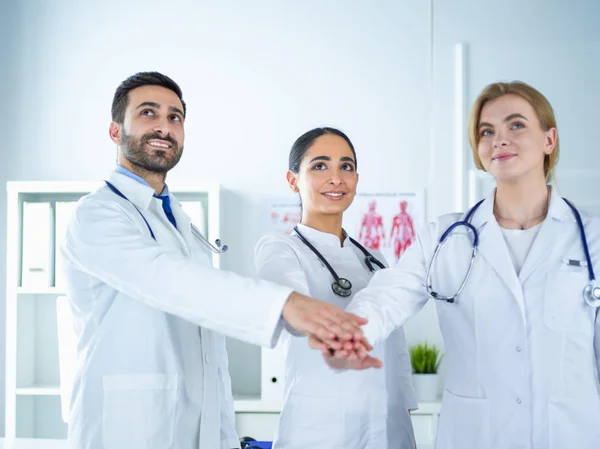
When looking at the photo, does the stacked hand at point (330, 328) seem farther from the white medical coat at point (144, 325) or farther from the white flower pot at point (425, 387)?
the white flower pot at point (425, 387)

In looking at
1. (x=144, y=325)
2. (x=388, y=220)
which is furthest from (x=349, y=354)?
(x=388, y=220)

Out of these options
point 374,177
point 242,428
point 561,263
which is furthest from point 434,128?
point 561,263

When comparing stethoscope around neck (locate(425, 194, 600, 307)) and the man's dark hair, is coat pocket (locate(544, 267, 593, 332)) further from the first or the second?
the man's dark hair

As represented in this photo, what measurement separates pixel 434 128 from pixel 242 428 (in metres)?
1.93

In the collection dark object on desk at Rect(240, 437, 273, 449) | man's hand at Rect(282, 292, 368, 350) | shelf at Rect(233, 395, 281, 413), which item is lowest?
shelf at Rect(233, 395, 281, 413)

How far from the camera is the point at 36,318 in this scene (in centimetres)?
355

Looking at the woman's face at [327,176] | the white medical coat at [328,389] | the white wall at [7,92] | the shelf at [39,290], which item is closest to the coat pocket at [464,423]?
the white medical coat at [328,389]

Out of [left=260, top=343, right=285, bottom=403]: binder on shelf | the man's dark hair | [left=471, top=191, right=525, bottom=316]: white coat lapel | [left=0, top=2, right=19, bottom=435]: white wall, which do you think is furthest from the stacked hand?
[left=0, top=2, right=19, bottom=435]: white wall

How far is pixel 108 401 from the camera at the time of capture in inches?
59.7

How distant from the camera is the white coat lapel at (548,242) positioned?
1.54 meters

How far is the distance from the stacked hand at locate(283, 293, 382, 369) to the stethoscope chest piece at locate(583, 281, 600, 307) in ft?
1.65

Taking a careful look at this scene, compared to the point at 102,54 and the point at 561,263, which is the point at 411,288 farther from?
the point at 102,54

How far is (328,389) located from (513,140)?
809mm

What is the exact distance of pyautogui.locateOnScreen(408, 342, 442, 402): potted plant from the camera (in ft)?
10.5
